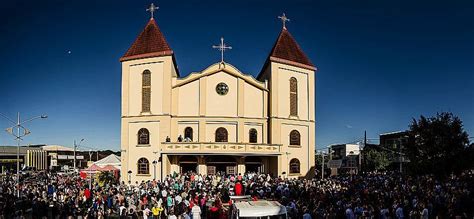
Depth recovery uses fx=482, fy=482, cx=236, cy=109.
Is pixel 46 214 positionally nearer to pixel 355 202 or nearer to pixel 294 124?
pixel 355 202

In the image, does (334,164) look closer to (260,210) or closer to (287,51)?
(287,51)

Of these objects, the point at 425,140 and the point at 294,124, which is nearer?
the point at 425,140

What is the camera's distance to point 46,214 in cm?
2595

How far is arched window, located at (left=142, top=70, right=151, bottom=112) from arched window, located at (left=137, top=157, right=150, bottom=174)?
519cm

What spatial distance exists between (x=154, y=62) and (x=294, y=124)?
16614mm

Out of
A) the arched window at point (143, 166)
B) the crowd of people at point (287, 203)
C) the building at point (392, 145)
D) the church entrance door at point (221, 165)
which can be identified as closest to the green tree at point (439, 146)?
the crowd of people at point (287, 203)

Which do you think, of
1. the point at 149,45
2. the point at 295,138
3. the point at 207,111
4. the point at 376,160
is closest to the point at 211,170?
the point at 207,111

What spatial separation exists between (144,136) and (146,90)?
4838 mm

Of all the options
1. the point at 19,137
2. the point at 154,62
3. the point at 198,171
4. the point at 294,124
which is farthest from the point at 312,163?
the point at 19,137

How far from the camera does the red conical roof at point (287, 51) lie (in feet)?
176

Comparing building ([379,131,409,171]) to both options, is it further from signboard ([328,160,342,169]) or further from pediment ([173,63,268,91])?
pediment ([173,63,268,91])

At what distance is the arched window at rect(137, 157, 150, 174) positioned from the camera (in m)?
48.8

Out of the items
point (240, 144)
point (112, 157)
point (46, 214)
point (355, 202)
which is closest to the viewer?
point (355, 202)

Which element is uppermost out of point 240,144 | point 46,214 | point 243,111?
point 243,111
